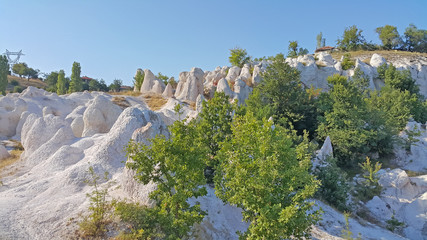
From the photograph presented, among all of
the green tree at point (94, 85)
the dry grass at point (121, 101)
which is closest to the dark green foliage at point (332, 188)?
the dry grass at point (121, 101)

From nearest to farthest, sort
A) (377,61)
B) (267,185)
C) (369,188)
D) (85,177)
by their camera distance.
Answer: (267,185) < (85,177) < (369,188) < (377,61)

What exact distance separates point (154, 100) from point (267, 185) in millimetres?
31625

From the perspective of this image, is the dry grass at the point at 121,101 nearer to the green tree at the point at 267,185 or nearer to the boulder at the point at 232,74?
the boulder at the point at 232,74

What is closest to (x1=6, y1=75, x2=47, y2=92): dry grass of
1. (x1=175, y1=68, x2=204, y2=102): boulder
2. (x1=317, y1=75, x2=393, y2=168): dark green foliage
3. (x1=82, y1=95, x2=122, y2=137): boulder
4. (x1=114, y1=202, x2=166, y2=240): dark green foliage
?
(x1=175, y1=68, x2=204, y2=102): boulder

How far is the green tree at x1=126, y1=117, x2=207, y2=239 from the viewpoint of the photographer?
7945 mm

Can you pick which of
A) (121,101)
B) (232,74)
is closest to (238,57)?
(232,74)

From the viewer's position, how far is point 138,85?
5059cm

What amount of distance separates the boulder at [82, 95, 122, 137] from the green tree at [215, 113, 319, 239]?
13.6 m

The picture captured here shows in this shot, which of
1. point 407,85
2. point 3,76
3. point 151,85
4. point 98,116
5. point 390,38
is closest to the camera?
point 98,116

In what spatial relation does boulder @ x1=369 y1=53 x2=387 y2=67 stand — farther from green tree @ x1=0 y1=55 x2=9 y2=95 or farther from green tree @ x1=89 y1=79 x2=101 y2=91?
green tree @ x1=0 y1=55 x2=9 y2=95

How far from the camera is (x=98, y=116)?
20.3 m

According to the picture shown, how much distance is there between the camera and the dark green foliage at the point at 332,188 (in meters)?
17.1

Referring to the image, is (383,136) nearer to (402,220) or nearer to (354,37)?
(402,220)

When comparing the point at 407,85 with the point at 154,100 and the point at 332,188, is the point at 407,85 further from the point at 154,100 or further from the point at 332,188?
the point at 154,100
